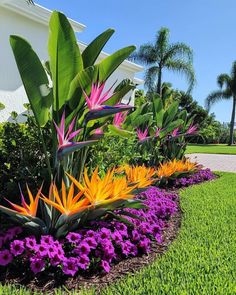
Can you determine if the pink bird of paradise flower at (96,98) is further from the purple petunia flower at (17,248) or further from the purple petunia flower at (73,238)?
the purple petunia flower at (17,248)

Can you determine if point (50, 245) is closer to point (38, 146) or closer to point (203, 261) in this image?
point (203, 261)

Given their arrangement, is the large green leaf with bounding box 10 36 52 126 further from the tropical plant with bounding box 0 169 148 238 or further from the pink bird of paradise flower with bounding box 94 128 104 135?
the tropical plant with bounding box 0 169 148 238

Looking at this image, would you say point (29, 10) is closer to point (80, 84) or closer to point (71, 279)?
point (80, 84)

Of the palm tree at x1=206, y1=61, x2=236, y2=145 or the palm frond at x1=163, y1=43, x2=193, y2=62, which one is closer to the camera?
the palm frond at x1=163, y1=43, x2=193, y2=62

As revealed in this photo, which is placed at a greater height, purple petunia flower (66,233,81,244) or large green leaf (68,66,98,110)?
large green leaf (68,66,98,110)

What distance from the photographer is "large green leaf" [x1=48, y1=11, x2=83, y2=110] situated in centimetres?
336

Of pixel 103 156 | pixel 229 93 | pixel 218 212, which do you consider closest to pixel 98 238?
pixel 103 156

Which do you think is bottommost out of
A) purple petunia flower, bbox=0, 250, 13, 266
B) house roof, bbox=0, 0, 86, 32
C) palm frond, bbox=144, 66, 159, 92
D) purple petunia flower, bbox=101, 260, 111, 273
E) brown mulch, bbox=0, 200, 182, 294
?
brown mulch, bbox=0, 200, 182, 294

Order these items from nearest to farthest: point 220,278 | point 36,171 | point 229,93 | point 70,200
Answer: point 220,278 < point 70,200 < point 36,171 < point 229,93

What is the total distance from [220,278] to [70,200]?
140 centimetres

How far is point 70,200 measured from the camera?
318 cm

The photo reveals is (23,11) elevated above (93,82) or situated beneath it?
elevated above

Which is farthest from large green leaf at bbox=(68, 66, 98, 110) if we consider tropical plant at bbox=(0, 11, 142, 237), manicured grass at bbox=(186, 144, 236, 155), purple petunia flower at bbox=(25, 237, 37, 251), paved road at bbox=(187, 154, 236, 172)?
manicured grass at bbox=(186, 144, 236, 155)

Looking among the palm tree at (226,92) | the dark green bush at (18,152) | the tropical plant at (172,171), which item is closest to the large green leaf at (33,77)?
the dark green bush at (18,152)
